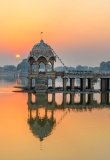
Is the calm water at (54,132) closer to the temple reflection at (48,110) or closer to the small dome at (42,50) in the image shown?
the temple reflection at (48,110)

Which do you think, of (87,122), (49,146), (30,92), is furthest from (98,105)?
(49,146)

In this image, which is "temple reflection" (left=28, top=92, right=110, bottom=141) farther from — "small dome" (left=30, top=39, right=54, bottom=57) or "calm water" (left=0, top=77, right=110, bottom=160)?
"small dome" (left=30, top=39, right=54, bottom=57)

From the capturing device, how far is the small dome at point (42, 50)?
61.9 metres

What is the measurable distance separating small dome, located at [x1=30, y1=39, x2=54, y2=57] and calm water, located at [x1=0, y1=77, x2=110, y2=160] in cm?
1947

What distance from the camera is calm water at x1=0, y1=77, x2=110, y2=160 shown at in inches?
819

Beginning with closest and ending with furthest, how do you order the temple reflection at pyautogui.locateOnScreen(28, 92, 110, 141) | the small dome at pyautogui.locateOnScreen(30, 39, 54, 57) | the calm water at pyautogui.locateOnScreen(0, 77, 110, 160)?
the calm water at pyautogui.locateOnScreen(0, 77, 110, 160)
the temple reflection at pyautogui.locateOnScreen(28, 92, 110, 141)
the small dome at pyautogui.locateOnScreen(30, 39, 54, 57)

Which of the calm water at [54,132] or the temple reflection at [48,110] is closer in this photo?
the calm water at [54,132]

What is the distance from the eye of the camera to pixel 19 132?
26.6 metres

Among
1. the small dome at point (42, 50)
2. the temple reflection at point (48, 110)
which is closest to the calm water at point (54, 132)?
the temple reflection at point (48, 110)

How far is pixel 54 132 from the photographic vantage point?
27.1 metres

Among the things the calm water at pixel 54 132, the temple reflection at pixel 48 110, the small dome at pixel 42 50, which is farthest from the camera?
the small dome at pixel 42 50

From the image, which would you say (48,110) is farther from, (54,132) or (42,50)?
(42,50)

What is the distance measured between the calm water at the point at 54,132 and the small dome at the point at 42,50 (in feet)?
63.9

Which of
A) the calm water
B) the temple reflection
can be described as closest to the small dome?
the temple reflection
